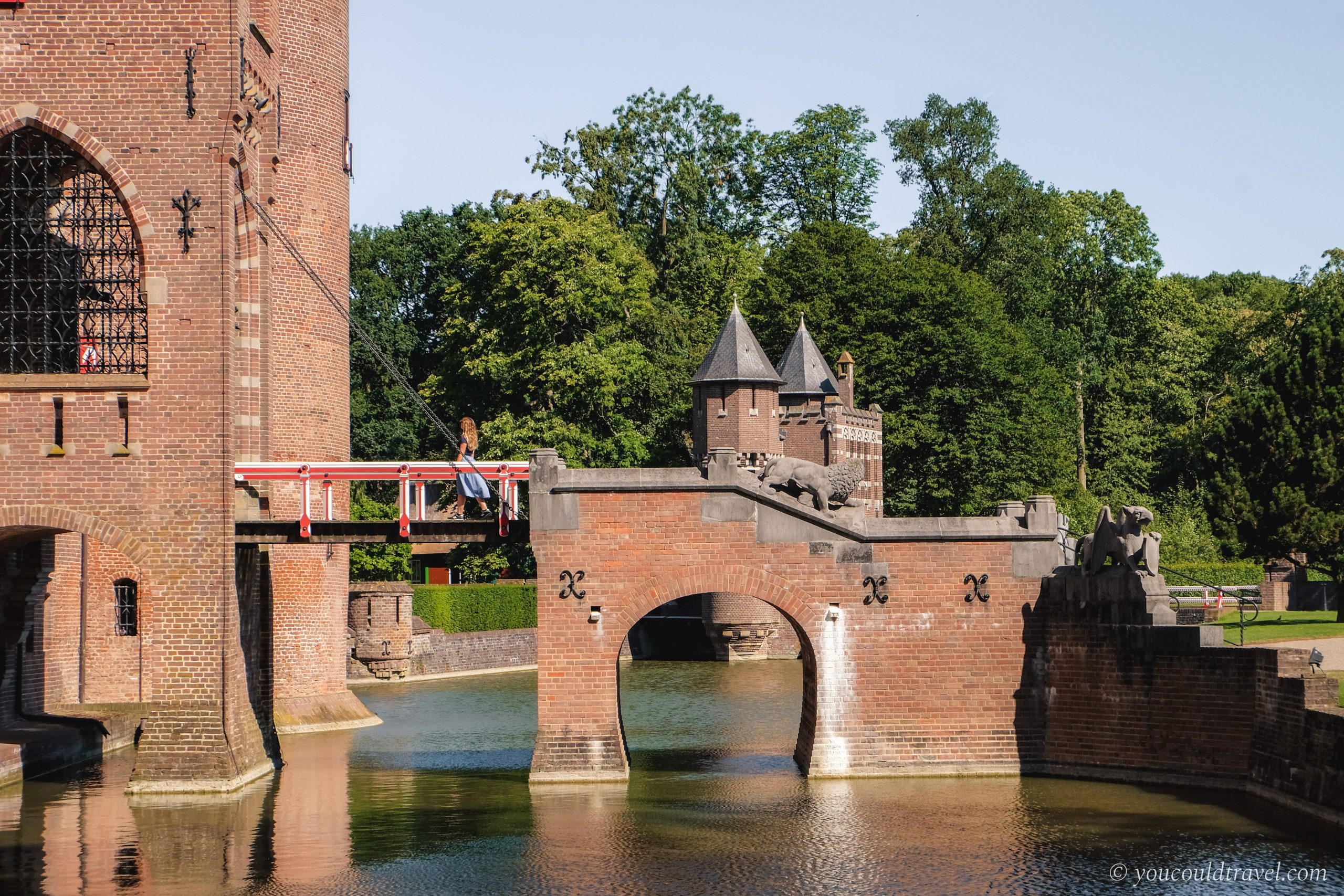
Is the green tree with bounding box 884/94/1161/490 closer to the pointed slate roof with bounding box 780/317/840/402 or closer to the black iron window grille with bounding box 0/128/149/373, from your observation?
the pointed slate roof with bounding box 780/317/840/402

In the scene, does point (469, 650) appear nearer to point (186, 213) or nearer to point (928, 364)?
point (928, 364)

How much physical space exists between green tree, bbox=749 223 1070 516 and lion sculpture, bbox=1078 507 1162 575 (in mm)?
29828

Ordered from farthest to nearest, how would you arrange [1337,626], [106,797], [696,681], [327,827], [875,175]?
[875,175]
[696,681]
[1337,626]
[106,797]
[327,827]

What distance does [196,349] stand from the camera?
910 inches

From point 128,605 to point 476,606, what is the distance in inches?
681

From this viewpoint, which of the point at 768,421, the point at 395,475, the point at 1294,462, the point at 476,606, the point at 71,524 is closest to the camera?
the point at 71,524

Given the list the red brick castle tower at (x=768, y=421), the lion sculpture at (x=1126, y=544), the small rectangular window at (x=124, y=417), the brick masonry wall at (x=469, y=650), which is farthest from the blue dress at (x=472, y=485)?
the red brick castle tower at (x=768, y=421)

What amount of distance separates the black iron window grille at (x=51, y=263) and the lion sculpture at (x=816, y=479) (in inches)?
365

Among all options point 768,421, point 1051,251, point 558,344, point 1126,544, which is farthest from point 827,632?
point 1051,251

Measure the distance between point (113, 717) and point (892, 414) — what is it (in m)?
31.8

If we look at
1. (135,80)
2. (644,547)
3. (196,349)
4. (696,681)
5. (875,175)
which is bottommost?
(696,681)

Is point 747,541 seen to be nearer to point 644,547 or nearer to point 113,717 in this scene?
point 644,547

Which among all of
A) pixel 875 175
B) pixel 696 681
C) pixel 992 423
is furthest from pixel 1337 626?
pixel 875 175

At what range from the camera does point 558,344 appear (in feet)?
168
